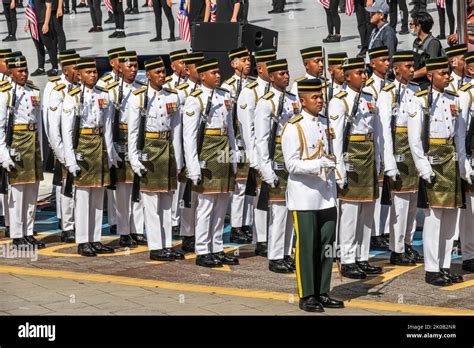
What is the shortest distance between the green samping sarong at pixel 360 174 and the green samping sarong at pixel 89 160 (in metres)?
2.57

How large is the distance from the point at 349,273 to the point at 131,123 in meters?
2.65

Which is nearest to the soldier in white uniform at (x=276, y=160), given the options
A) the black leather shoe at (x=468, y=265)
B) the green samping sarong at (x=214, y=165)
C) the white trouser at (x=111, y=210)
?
the green samping sarong at (x=214, y=165)

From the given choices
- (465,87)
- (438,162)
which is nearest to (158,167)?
(438,162)

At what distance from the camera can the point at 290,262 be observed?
12852 millimetres

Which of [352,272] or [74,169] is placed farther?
[74,169]

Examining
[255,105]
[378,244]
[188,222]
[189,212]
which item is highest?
[255,105]

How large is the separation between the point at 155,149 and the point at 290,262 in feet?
5.79

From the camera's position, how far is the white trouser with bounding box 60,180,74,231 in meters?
14.6

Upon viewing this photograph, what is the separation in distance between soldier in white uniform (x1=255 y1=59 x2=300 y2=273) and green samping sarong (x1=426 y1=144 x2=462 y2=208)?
4.81ft

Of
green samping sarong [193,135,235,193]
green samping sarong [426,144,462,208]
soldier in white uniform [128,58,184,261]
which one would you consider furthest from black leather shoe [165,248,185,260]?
green samping sarong [426,144,462,208]

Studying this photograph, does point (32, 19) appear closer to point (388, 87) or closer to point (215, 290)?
point (388, 87)

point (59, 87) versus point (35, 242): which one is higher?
point (59, 87)

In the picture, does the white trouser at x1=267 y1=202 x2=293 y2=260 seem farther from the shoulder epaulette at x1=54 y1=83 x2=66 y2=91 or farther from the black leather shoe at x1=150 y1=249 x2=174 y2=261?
the shoulder epaulette at x1=54 y1=83 x2=66 y2=91

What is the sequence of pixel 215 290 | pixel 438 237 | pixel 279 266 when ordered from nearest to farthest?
pixel 215 290 → pixel 438 237 → pixel 279 266
